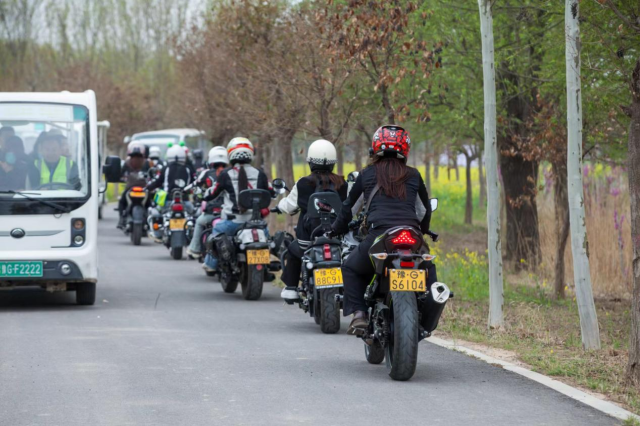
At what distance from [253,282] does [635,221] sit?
679 cm

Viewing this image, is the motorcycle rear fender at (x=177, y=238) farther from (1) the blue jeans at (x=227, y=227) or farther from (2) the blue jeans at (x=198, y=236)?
(1) the blue jeans at (x=227, y=227)

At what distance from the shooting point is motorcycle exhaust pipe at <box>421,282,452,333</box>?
27.7 ft

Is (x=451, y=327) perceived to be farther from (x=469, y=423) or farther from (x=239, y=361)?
(x=469, y=423)

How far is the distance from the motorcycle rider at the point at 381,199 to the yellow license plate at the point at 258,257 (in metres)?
5.19

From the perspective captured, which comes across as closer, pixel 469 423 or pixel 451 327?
pixel 469 423

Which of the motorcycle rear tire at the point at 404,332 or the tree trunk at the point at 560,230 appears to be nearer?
the motorcycle rear tire at the point at 404,332

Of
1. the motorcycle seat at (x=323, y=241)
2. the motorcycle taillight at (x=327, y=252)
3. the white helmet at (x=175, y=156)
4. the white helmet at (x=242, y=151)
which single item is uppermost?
the white helmet at (x=175, y=156)

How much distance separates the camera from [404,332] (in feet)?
27.2

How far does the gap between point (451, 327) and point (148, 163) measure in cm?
1630

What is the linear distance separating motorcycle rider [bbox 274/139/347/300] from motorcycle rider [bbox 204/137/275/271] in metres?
2.65

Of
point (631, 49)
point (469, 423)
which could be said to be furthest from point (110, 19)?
point (469, 423)

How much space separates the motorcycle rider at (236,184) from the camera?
1495cm

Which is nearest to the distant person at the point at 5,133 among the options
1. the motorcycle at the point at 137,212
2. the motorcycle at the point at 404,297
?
the motorcycle at the point at 404,297

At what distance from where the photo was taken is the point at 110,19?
71.4 metres
